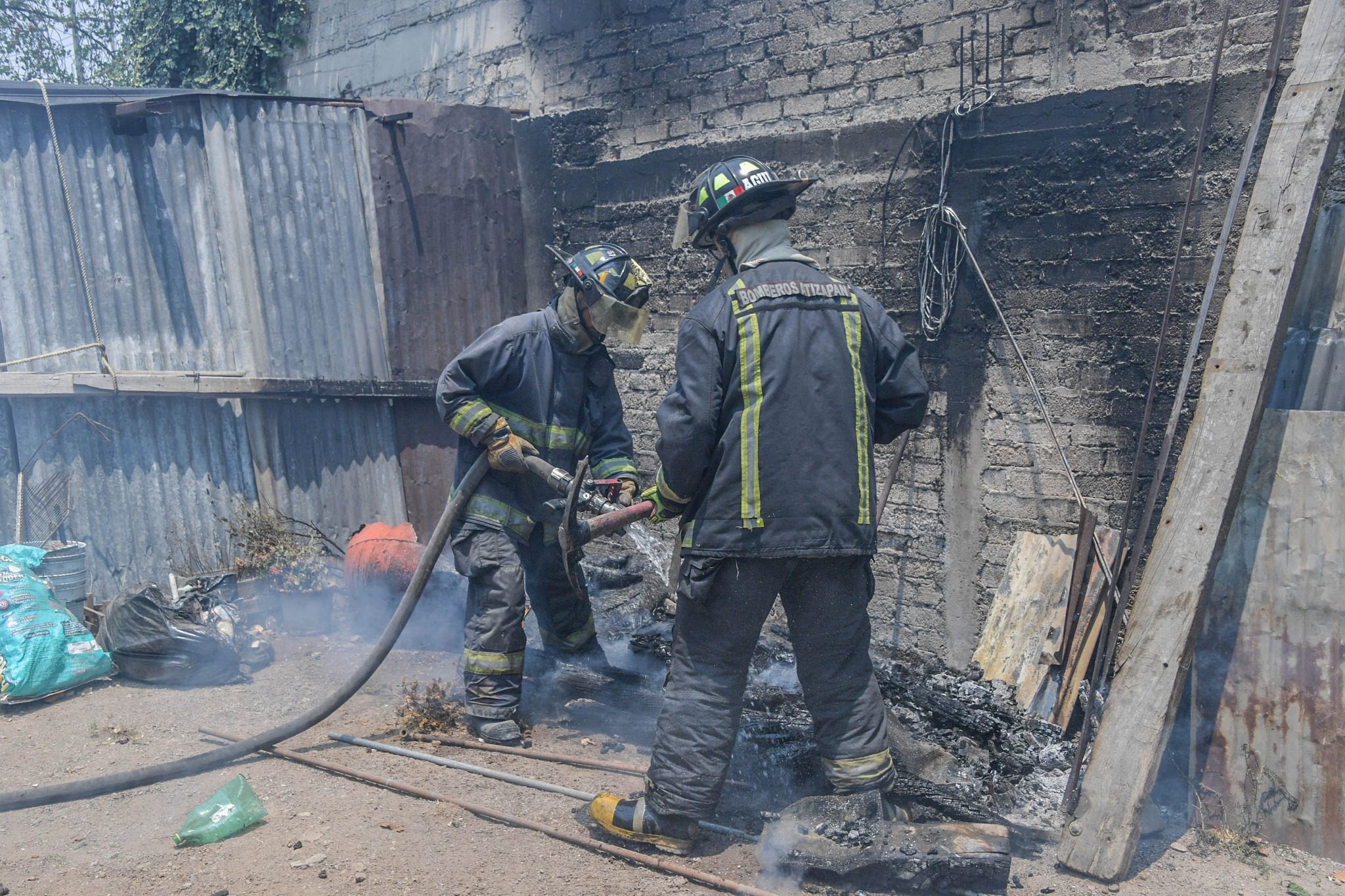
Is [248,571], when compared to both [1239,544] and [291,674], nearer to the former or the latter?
[291,674]

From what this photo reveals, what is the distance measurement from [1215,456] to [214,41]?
1031cm

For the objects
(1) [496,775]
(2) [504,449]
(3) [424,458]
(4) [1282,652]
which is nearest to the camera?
(4) [1282,652]

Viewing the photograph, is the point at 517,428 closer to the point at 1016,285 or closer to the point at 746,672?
the point at 746,672

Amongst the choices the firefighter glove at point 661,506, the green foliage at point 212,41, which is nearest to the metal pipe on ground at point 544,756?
the firefighter glove at point 661,506

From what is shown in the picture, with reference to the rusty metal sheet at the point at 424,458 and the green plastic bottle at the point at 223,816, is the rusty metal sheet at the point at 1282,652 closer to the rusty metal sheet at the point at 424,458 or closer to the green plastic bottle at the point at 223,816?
the green plastic bottle at the point at 223,816

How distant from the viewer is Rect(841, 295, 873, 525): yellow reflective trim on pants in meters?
3.25

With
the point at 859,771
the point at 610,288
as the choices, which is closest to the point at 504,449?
the point at 610,288

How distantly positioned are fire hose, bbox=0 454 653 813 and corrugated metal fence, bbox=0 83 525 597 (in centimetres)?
239

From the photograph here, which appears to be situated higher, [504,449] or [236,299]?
[236,299]

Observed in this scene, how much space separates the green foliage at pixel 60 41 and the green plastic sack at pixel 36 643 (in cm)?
1199

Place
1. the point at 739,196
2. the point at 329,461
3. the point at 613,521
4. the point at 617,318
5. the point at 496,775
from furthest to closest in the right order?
the point at 329,461, the point at 617,318, the point at 496,775, the point at 613,521, the point at 739,196

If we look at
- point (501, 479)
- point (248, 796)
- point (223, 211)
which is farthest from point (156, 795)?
point (223, 211)

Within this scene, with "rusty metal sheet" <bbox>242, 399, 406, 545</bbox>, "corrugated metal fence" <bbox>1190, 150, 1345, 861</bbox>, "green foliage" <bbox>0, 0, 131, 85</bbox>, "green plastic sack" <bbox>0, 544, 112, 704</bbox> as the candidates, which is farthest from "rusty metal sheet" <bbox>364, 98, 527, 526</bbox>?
"green foliage" <bbox>0, 0, 131, 85</bbox>

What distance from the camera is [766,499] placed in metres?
3.18
